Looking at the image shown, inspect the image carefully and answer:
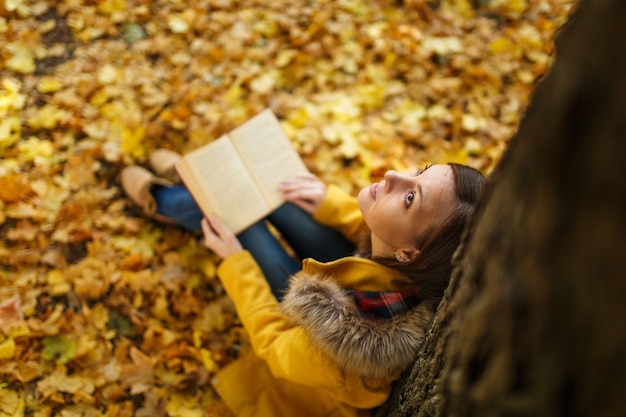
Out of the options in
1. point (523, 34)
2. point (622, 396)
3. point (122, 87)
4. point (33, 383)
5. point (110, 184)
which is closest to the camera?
point (622, 396)

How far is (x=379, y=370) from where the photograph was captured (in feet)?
3.33

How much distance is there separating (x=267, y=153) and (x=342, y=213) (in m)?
0.39

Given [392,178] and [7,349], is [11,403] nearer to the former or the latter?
[7,349]

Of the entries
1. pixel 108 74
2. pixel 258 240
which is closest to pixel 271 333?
pixel 258 240

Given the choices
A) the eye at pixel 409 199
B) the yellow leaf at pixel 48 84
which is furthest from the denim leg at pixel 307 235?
the yellow leaf at pixel 48 84

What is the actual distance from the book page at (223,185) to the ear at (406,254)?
27.4 inches

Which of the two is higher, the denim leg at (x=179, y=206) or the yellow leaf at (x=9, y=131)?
the yellow leaf at (x=9, y=131)

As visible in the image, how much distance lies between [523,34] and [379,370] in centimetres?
252

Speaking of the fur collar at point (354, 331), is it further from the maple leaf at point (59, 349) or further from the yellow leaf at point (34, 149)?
the yellow leaf at point (34, 149)

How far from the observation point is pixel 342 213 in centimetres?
173

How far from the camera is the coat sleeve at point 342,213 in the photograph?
171 centimetres

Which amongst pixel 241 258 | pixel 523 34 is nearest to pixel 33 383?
pixel 241 258

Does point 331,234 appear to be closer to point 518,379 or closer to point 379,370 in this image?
point 379,370

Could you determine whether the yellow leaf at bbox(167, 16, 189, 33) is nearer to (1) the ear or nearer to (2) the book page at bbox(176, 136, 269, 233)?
(2) the book page at bbox(176, 136, 269, 233)
